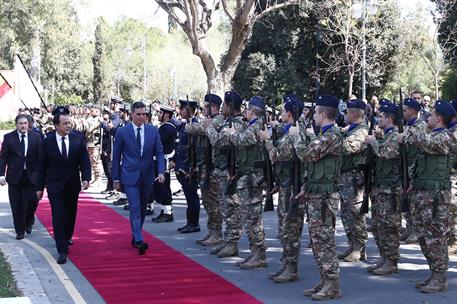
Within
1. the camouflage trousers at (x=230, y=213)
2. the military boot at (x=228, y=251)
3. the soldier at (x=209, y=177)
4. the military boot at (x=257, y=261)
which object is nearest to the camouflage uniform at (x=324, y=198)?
the military boot at (x=257, y=261)

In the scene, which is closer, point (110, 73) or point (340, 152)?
point (340, 152)

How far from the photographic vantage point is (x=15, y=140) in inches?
447

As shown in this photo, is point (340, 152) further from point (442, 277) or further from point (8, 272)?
point (8, 272)

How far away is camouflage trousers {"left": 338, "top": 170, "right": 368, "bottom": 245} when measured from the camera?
8.81m

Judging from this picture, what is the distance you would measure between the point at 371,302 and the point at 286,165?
5.89 ft

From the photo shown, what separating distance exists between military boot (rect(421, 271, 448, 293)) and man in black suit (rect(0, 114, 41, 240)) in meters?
6.57

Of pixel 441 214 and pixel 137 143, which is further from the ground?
pixel 137 143

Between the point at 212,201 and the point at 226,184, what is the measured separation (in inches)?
39.6

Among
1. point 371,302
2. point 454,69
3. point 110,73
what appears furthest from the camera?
point 110,73

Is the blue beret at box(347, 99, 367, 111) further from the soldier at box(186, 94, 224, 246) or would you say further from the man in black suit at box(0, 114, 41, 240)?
the man in black suit at box(0, 114, 41, 240)

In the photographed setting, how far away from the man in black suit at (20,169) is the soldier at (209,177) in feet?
9.28

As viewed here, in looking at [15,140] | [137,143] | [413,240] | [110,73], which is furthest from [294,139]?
[110,73]

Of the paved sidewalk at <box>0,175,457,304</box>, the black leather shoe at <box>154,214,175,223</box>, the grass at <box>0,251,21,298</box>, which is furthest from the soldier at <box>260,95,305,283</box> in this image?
the black leather shoe at <box>154,214,175,223</box>

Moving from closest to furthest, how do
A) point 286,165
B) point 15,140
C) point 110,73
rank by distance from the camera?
point 286,165, point 15,140, point 110,73
